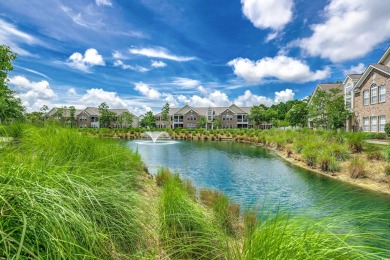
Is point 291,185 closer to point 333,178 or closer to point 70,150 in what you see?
point 333,178

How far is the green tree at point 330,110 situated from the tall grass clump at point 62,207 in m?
23.6

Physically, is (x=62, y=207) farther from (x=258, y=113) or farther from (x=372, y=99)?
(x=258, y=113)

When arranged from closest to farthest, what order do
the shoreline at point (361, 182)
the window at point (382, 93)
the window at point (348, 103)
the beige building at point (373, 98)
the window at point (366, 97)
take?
the shoreline at point (361, 182) → the beige building at point (373, 98) → the window at point (382, 93) → the window at point (366, 97) → the window at point (348, 103)

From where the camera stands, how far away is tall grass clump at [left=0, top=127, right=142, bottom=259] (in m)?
1.45

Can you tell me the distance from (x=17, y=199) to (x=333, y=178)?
1132cm

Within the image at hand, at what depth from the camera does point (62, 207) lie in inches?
56.9

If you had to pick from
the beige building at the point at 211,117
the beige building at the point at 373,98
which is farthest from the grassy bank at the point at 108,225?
the beige building at the point at 211,117

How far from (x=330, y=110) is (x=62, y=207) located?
2660 centimetres

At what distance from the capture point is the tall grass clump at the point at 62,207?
4.75 ft

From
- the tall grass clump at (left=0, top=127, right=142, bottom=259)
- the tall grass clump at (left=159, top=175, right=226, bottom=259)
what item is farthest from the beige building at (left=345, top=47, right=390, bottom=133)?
the tall grass clump at (left=0, top=127, right=142, bottom=259)

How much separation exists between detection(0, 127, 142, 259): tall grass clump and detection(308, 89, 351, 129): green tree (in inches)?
928

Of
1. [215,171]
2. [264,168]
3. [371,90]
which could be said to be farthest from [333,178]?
[371,90]

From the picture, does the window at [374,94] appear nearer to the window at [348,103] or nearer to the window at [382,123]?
the window at [382,123]

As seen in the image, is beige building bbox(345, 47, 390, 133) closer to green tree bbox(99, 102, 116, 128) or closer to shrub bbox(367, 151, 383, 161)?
shrub bbox(367, 151, 383, 161)
